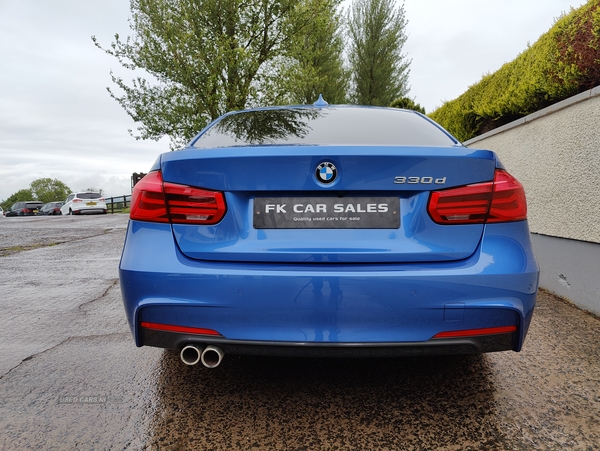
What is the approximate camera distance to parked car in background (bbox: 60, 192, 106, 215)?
28.9 m

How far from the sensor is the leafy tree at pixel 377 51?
26844 millimetres

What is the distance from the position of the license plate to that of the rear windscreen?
0.33 meters

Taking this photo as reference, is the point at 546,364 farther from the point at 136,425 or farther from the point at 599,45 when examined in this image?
the point at 599,45

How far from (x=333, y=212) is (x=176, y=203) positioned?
66 cm

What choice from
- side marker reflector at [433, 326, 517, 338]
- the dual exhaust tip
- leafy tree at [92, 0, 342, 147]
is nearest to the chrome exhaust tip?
the dual exhaust tip

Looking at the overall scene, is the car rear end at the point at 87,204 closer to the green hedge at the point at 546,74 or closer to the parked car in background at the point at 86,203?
the parked car in background at the point at 86,203

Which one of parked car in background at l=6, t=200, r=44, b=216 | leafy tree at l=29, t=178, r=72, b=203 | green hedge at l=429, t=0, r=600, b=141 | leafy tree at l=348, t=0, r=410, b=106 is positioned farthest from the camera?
leafy tree at l=29, t=178, r=72, b=203

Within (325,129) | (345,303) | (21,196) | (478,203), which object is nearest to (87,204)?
(325,129)

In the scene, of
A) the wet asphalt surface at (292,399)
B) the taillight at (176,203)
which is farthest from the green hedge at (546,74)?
the taillight at (176,203)

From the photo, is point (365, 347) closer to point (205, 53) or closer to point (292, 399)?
point (292, 399)

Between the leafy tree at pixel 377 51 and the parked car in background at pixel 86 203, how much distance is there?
1727cm

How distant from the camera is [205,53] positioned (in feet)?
45.3

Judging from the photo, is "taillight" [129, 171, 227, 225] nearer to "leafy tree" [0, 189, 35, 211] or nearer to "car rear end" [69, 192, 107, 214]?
"car rear end" [69, 192, 107, 214]

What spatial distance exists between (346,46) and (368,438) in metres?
28.3
